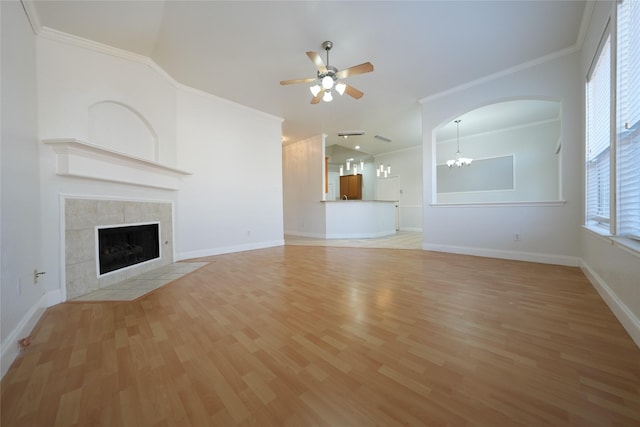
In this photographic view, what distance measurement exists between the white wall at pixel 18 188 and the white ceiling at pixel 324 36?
65 cm

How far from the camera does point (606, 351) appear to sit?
133cm

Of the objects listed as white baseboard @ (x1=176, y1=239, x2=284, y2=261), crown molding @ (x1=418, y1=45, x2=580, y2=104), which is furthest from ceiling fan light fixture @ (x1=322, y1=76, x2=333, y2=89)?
white baseboard @ (x1=176, y1=239, x2=284, y2=261)

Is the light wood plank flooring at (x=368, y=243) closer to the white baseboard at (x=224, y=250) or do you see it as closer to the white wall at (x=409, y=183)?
the white baseboard at (x=224, y=250)

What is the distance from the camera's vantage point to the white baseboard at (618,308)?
1.45 meters

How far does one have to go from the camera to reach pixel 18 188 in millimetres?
1688

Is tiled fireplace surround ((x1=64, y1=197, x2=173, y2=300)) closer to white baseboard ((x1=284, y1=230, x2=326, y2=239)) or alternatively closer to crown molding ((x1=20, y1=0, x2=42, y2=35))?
crown molding ((x1=20, y1=0, x2=42, y2=35))

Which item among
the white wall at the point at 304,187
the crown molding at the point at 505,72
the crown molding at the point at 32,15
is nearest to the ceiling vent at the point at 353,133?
the white wall at the point at 304,187

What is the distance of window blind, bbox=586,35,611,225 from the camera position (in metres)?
2.21

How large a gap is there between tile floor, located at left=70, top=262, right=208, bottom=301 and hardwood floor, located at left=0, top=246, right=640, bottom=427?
0.15 metres

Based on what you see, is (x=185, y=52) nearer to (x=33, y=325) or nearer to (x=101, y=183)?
(x=101, y=183)

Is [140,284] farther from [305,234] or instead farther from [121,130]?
[305,234]

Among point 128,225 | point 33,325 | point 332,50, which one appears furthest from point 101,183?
point 332,50

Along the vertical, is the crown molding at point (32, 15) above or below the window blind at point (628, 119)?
above

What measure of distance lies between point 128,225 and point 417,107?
18.1 feet
